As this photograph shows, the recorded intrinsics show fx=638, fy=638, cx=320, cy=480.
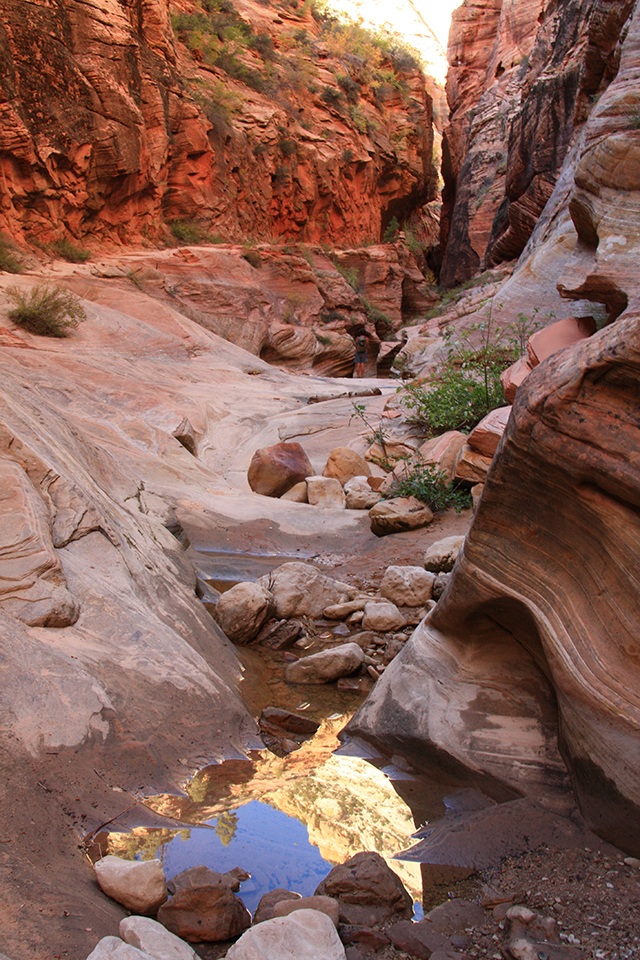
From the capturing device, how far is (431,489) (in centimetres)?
709

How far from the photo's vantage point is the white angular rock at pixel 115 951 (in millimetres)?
1528

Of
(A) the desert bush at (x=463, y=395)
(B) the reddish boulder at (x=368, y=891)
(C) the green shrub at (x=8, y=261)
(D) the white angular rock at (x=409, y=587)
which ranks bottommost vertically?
(D) the white angular rock at (x=409, y=587)

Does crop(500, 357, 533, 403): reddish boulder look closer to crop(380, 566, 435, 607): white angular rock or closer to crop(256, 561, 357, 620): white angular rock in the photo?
crop(380, 566, 435, 607): white angular rock

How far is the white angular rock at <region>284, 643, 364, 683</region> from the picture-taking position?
3998mm

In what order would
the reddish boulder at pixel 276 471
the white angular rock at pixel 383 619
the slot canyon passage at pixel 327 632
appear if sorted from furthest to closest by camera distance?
the reddish boulder at pixel 276 471, the white angular rock at pixel 383 619, the slot canyon passage at pixel 327 632

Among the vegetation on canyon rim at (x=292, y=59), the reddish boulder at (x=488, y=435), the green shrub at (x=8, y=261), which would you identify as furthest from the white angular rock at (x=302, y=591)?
the vegetation on canyon rim at (x=292, y=59)

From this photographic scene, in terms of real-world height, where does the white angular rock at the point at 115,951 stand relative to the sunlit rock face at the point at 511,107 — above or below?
below

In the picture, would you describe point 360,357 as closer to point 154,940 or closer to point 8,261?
point 8,261

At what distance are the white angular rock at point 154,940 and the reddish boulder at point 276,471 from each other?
6.36 m

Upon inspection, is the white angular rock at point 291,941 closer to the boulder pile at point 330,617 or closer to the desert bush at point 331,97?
the boulder pile at point 330,617

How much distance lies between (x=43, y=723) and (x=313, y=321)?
18.9 metres

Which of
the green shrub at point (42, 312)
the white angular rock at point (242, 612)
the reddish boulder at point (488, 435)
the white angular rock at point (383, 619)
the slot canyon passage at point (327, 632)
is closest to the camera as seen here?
the slot canyon passage at point (327, 632)

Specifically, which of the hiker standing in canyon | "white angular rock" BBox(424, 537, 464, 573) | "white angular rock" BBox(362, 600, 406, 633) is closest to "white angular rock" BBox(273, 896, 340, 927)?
"white angular rock" BBox(362, 600, 406, 633)

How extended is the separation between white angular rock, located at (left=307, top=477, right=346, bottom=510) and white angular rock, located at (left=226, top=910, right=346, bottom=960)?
5.82m
